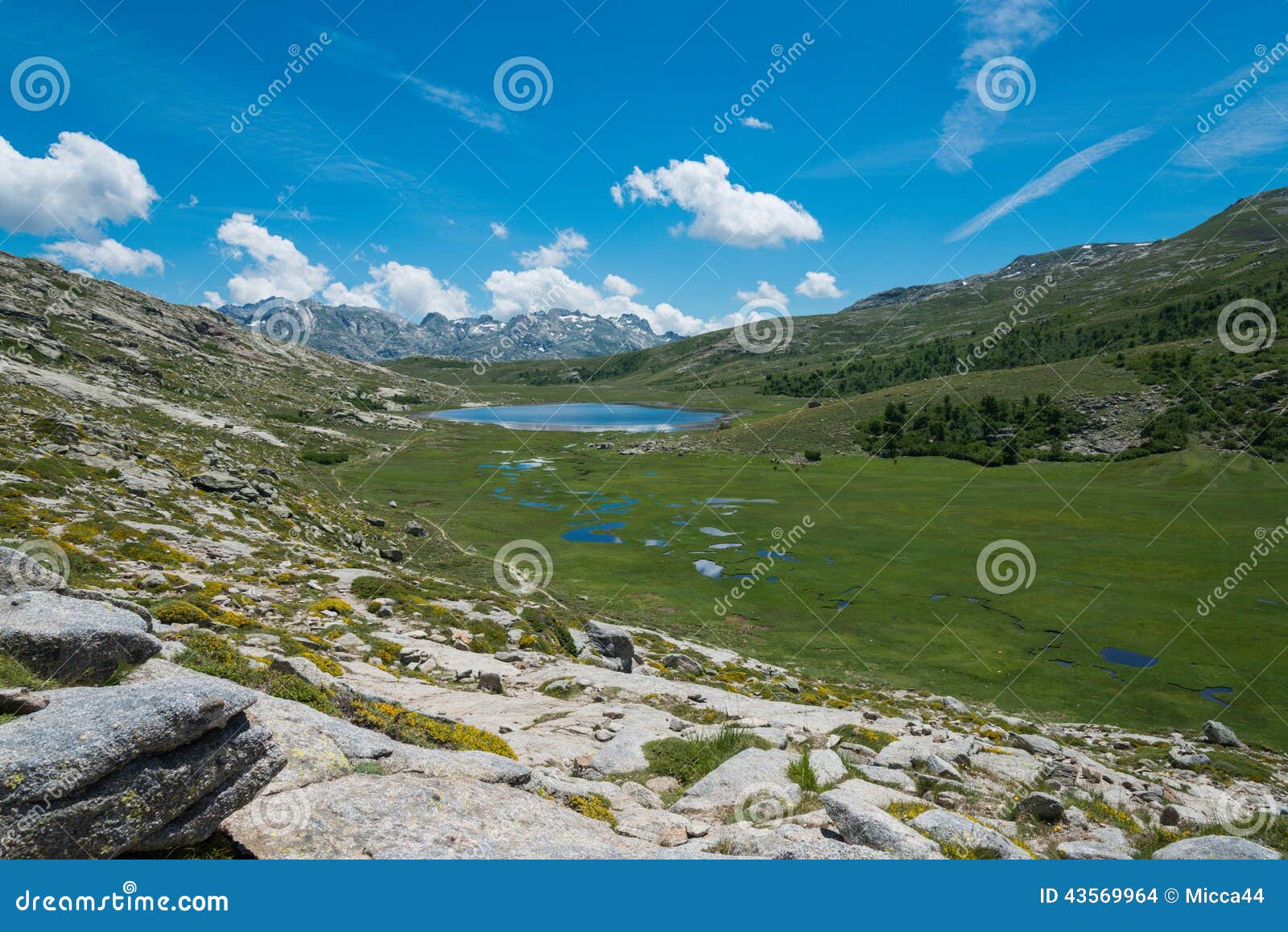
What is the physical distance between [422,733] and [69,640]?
19.5 feet

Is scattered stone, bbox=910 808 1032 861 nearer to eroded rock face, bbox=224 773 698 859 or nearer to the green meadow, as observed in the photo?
eroded rock face, bbox=224 773 698 859

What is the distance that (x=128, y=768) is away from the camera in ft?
20.6

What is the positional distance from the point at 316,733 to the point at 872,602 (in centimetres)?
4127

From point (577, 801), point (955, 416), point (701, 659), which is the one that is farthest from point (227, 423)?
point (955, 416)

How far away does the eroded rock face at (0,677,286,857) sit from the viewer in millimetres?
5715

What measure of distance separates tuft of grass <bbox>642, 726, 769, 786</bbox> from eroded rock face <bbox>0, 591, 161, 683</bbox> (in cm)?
1048

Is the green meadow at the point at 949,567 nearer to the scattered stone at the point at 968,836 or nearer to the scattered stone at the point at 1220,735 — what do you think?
the scattered stone at the point at 1220,735

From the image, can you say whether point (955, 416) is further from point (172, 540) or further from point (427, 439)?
point (172, 540)

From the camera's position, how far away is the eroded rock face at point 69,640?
9305mm

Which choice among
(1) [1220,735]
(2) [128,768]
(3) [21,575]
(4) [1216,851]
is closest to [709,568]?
(1) [1220,735]

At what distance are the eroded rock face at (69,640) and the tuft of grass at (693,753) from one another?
10.5m

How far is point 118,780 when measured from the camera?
6184 mm

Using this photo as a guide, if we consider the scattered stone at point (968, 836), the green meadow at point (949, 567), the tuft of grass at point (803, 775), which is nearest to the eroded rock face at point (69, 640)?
the tuft of grass at point (803, 775)

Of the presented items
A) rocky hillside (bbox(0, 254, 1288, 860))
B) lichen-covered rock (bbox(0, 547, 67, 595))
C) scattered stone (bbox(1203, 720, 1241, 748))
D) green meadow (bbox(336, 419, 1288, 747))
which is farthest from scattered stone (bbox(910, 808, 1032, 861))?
scattered stone (bbox(1203, 720, 1241, 748))
